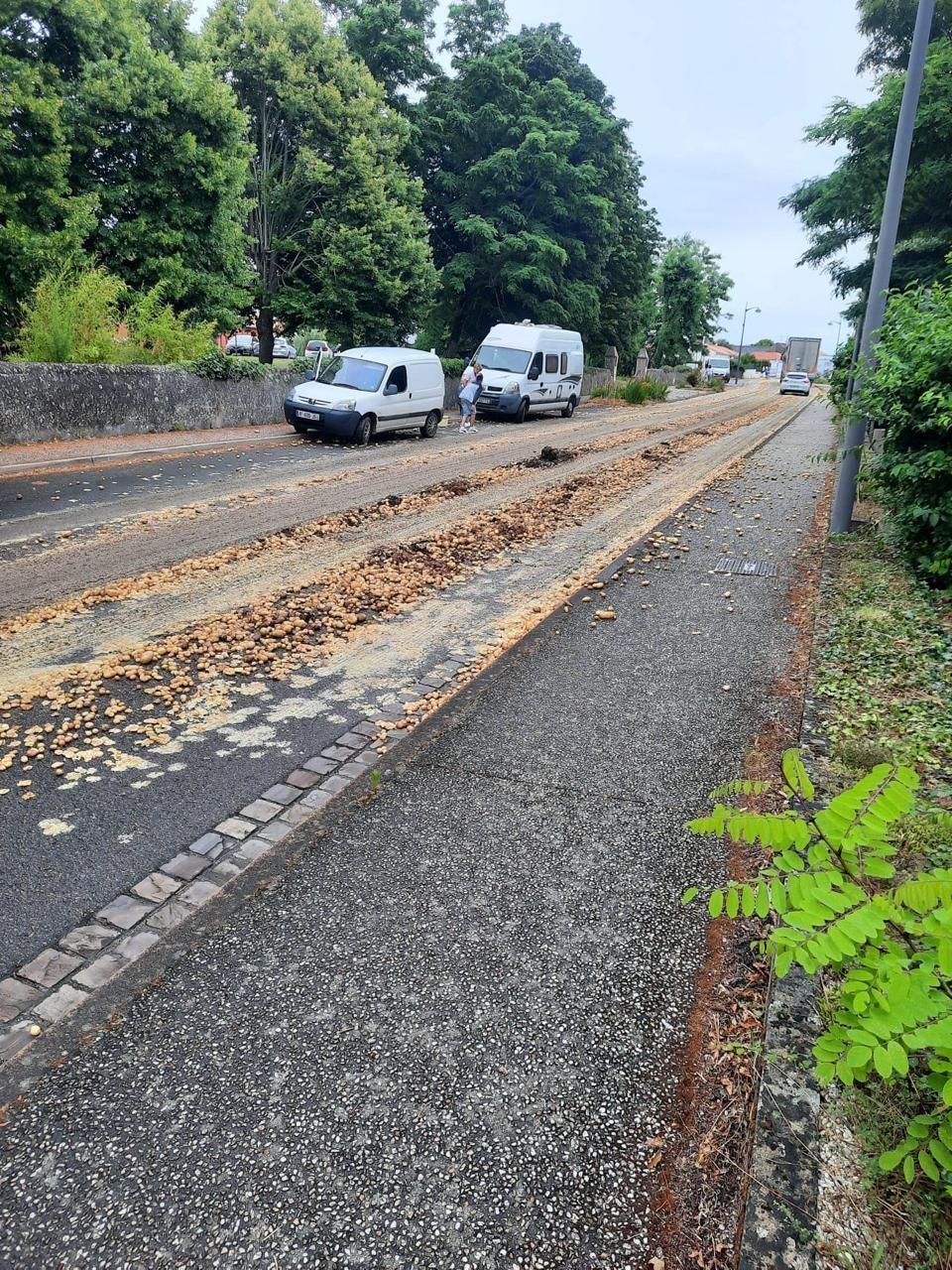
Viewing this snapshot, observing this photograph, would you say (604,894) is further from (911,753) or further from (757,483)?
(757,483)

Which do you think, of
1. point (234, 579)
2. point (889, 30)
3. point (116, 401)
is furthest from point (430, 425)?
point (889, 30)

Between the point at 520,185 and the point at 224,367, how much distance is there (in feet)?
60.8

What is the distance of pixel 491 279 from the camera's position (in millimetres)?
33031

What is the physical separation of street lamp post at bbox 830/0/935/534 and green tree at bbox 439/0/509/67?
29188mm

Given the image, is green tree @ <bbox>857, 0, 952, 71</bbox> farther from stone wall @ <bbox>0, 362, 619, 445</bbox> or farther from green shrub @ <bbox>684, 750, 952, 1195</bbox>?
green shrub @ <bbox>684, 750, 952, 1195</bbox>

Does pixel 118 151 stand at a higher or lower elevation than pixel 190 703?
higher

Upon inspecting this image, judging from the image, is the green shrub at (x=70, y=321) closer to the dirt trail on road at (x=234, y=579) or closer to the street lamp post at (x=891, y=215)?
the dirt trail on road at (x=234, y=579)

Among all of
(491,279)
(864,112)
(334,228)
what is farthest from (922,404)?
(491,279)

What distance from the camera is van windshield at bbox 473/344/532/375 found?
25.9m

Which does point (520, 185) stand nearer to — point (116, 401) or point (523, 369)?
point (523, 369)

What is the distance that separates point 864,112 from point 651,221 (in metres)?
25.7

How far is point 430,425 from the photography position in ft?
69.3

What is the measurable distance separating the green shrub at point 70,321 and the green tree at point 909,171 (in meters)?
18.9

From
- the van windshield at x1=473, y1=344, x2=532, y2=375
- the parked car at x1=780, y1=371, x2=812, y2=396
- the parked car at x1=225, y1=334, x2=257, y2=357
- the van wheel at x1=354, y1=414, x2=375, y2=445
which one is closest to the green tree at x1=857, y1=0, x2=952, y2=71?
the van windshield at x1=473, y1=344, x2=532, y2=375
